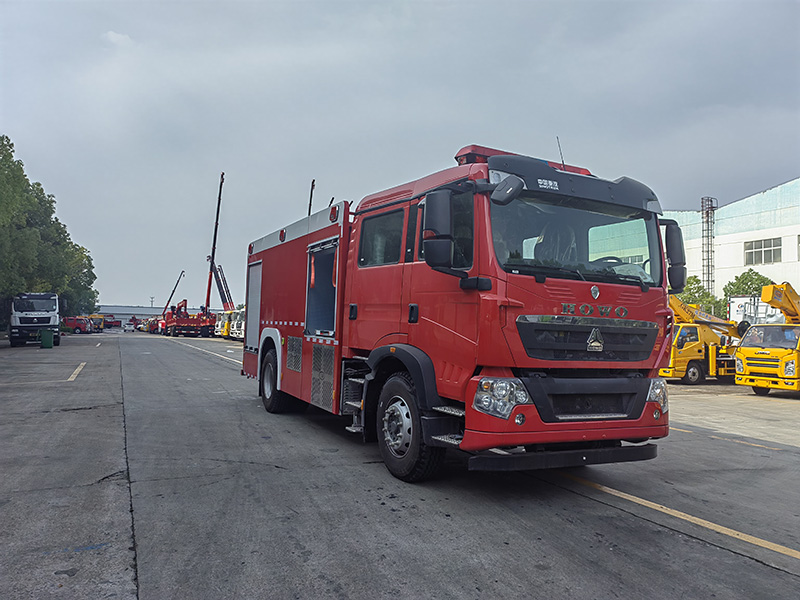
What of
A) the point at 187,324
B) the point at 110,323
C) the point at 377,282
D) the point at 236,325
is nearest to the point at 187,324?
the point at 187,324

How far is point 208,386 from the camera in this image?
1432 centimetres

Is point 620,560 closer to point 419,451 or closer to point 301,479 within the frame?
point 419,451

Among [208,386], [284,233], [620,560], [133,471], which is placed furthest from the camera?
[208,386]

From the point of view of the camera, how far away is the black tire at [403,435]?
5.79 m

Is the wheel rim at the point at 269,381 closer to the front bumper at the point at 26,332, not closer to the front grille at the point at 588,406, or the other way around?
the front grille at the point at 588,406

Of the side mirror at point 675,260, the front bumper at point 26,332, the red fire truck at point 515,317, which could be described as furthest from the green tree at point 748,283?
the red fire truck at point 515,317

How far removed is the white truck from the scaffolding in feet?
155

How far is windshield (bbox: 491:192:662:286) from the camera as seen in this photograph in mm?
5395

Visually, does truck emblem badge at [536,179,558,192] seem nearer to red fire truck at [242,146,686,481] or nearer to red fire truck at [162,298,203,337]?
red fire truck at [242,146,686,481]

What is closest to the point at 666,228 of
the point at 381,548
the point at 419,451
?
the point at 419,451

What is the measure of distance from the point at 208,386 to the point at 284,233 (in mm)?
5890

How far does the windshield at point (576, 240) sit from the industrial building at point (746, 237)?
40933 millimetres

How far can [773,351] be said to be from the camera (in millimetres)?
16828

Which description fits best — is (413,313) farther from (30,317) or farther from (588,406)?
(30,317)
